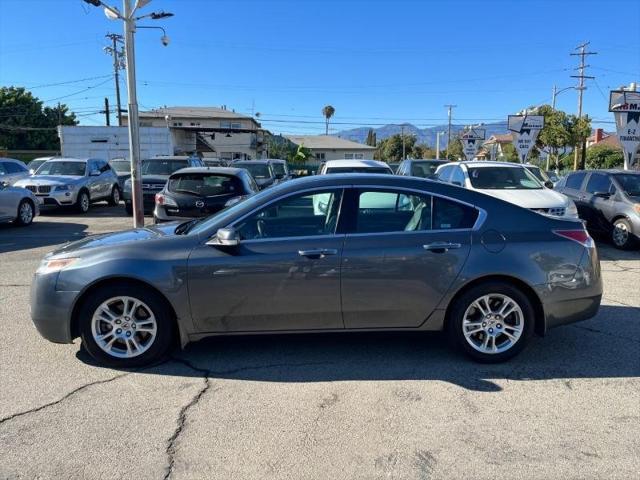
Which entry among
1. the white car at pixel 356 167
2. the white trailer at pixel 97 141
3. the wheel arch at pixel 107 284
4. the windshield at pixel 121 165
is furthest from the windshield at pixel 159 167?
the wheel arch at pixel 107 284

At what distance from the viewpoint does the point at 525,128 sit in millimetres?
21297

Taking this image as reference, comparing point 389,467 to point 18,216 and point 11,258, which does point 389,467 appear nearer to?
point 11,258

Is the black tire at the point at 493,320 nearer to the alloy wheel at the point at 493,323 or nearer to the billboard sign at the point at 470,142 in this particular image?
the alloy wheel at the point at 493,323

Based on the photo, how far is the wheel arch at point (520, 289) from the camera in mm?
4352

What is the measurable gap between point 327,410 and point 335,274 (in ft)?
3.48

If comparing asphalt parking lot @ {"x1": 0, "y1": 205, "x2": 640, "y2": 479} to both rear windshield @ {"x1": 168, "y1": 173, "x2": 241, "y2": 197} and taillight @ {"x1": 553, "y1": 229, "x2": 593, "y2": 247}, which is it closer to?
taillight @ {"x1": 553, "y1": 229, "x2": 593, "y2": 247}

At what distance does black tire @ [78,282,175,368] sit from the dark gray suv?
370 inches

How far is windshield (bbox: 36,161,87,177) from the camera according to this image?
1705 centimetres

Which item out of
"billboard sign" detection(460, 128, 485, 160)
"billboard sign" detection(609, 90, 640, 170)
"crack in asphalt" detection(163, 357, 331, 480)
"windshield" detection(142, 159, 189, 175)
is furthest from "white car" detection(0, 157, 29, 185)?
"billboard sign" detection(460, 128, 485, 160)

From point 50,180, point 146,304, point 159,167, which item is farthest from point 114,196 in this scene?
point 146,304

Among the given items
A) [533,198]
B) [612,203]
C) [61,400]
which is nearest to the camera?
[61,400]

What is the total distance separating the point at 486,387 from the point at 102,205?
18708 mm

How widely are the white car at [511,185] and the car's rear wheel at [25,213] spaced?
33.3ft

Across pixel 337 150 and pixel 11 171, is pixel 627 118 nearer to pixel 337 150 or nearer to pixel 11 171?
pixel 11 171
